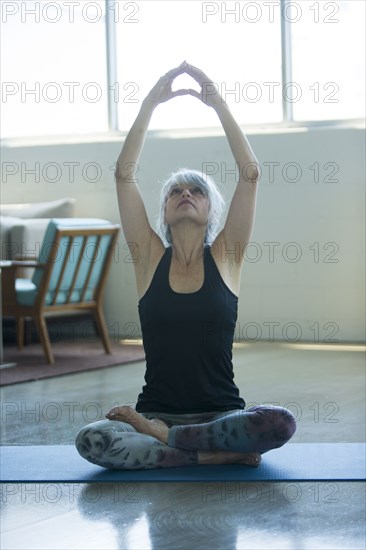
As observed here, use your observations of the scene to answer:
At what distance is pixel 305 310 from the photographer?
22.0 feet

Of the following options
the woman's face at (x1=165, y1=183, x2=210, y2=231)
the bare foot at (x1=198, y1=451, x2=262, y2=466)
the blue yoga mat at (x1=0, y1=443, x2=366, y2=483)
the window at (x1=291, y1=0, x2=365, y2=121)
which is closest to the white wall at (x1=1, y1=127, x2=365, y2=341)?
the window at (x1=291, y1=0, x2=365, y2=121)

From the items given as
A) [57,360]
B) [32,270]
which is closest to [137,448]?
[57,360]

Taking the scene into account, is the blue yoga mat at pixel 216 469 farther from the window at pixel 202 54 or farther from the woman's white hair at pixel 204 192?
the window at pixel 202 54

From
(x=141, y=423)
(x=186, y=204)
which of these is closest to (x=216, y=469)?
(x=141, y=423)

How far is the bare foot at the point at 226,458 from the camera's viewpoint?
3.08 m

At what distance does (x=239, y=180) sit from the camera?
3.16 metres

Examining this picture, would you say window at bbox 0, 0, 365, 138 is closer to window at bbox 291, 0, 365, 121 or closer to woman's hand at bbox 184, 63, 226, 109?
window at bbox 291, 0, 365, 121

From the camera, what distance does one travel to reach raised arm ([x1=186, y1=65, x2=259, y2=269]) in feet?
10.3

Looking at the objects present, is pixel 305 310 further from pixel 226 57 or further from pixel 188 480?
pixel 188 480

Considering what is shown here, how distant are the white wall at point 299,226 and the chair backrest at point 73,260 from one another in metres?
0.93

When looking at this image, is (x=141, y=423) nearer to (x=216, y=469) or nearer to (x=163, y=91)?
Answer: (x=216, y=469)

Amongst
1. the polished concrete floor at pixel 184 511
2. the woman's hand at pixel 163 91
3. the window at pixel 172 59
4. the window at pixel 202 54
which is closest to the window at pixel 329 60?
the window at pixel 172 59

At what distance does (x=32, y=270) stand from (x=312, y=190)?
1.80 m

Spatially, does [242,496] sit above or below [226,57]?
below
